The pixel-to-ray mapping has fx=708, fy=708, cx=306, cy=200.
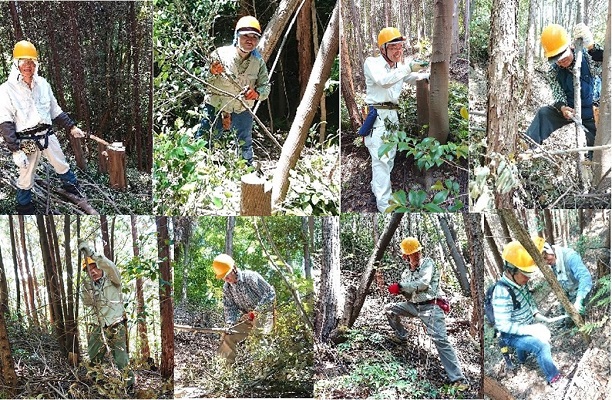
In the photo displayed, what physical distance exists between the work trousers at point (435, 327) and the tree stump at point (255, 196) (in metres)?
1.16

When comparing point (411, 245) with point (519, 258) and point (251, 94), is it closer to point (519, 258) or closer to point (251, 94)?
point (519, 258)

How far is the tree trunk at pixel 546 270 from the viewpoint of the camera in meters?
4.71

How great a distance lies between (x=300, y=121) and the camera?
5035mm

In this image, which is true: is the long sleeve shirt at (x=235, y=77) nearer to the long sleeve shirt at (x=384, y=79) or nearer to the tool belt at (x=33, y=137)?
the long sleeve shirt at (x=384, y=79)

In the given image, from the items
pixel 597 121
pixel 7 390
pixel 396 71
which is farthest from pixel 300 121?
pixel 7 390

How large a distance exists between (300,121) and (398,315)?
155cm

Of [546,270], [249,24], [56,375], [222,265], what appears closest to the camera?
[546,270]

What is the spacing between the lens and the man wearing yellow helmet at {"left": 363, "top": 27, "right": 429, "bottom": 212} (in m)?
4.89

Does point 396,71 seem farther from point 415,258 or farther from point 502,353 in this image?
point 502,353

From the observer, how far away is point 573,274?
4.88 m

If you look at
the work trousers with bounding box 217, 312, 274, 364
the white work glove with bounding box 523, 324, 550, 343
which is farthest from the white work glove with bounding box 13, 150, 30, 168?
the white work glove with bounding box 523, 324, 550, 343

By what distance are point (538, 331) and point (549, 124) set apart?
1.44 meters

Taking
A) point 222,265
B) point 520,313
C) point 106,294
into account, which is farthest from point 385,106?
point 106,294

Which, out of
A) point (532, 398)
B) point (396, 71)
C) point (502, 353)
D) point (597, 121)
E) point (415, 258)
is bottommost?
point (532, 398)
